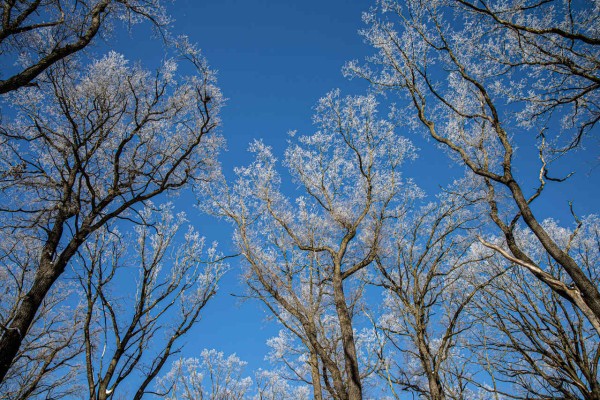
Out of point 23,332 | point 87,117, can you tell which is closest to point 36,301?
point 23,332

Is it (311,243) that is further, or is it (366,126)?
(366,126)

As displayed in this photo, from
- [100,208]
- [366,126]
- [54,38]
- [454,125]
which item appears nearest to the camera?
[54,38]

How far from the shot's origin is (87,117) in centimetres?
645

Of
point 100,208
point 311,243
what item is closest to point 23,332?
point 100,208

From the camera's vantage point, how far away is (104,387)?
682 centimetres

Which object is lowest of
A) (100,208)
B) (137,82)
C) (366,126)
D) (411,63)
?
(100,208)

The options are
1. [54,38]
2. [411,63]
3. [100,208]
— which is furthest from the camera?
[411,63]

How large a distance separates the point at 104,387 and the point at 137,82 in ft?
20.6

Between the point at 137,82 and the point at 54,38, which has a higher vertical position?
the point at 137,82

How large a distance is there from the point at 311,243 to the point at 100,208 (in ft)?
16.1

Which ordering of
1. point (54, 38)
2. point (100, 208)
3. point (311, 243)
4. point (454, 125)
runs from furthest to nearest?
point (311, 243), point (454, 125), point (100, 208), point (54, 38)

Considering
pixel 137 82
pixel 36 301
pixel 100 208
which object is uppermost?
pixel 137 82

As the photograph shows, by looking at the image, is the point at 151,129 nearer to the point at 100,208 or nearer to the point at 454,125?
the point at 100,208

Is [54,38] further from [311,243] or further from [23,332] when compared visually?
[311,243]
